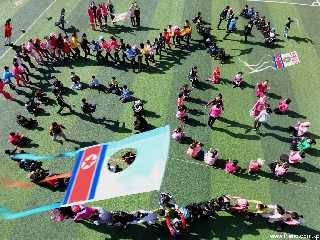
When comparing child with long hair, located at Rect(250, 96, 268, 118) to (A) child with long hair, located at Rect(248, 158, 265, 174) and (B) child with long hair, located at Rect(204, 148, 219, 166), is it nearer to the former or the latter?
(A) child with long hair, located at Rect(248, 158, 265, 174)

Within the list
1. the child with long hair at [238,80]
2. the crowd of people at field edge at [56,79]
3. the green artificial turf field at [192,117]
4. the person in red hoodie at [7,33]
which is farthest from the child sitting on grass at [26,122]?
the child with long hair at [238,80]

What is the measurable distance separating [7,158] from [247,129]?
48.0 feet

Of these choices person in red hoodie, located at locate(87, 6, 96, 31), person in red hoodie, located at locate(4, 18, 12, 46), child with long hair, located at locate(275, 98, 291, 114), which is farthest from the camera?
person in red hoodie, located at locate(87, 6, 96, 31)

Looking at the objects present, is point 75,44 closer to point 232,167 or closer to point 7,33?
point 7,33

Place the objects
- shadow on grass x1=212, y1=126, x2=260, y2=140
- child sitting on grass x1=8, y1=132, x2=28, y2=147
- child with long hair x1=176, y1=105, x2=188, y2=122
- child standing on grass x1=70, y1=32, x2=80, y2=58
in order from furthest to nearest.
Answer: child standing on grass x1=70, y1=32, x2=80, y2=58, child with long hair x1=176, y1=105, x2=188, y2=122, shadow on grass x1=212, y1=126, x2=260, y2=140, child sitting on grass x1=8, y1=132, x2=28, y2=147

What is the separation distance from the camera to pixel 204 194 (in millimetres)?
20219

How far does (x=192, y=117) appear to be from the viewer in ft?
80.9

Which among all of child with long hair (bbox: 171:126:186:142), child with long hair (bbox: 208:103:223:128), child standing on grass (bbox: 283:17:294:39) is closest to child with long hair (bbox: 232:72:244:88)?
child with long hair (bbox: 208:103:223:128)

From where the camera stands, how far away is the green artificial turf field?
1914cm

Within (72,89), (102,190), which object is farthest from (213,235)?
(72,89)

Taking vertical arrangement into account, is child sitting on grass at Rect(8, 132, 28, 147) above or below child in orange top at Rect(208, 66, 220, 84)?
below

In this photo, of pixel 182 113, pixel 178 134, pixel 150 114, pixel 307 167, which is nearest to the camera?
pixel 307 167

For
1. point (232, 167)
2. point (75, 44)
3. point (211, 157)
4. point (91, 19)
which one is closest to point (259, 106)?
point (232, 167)

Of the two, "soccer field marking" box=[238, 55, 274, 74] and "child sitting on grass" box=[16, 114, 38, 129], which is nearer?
"child sitting on grass" box=[16, 114, 38, 129]
